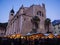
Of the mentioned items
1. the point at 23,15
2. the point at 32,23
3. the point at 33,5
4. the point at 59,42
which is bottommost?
the point at 59,42

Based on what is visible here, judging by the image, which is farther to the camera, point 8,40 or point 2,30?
point 2,30

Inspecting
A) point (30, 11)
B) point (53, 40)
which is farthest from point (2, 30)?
point (53, 40)

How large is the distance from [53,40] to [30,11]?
860 centimetres

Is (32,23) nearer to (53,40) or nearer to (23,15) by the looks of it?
(23,15)

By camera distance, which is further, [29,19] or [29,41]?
[29,19]

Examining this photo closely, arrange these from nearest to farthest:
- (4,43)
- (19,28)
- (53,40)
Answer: (4,43)
(53,40)
(19,28)

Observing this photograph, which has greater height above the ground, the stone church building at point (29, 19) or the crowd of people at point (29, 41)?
the stone church building at point (29, 19)

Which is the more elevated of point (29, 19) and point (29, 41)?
point (29, 19)

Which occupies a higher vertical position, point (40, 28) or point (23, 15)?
point (23, 15)

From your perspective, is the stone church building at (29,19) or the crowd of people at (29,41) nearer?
the crowd of people at (29,41)

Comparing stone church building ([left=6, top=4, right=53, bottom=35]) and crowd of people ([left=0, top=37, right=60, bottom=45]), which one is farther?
stone church building ([left=6, top=4, right=53, bottom=35])

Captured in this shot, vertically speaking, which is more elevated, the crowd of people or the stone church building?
the stone church building

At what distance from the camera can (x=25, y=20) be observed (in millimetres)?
10828

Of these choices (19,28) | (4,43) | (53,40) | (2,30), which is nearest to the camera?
(4,43)
